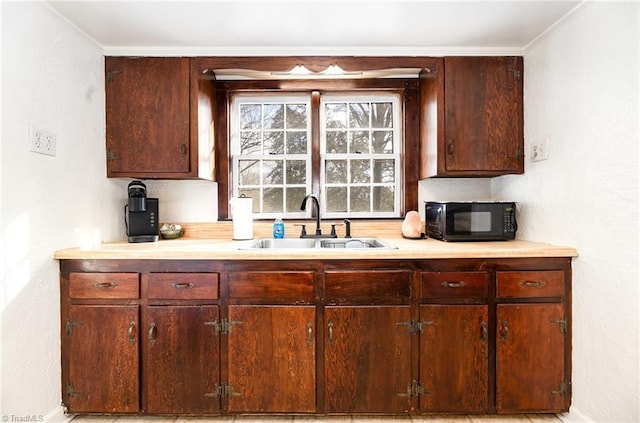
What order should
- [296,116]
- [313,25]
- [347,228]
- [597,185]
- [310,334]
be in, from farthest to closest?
[296,116], [347,228], [313,25], [310,334], [597,185]

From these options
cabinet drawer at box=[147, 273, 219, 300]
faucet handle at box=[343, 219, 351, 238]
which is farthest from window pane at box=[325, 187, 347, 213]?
cabinet drawer at box=[147, 273, 219, 300]

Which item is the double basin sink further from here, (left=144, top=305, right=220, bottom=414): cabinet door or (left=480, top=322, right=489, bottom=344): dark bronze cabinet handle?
(left=480, top=322, right=489, bottom=344): dark bronze cabinet handle

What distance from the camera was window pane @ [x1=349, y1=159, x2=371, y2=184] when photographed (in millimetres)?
2861

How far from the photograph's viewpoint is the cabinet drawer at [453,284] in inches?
77.5

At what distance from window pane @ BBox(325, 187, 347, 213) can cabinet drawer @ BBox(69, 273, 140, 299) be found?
1448 millimetres

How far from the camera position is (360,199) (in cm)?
286

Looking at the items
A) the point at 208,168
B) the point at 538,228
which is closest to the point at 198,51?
the point at 208,168

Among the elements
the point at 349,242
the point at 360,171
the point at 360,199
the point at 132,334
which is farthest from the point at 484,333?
the point at 132,334

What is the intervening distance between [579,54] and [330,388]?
7.35 ft

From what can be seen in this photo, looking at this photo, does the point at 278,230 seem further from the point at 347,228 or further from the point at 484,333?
the point at 484,333

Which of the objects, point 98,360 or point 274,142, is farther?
point 274,142

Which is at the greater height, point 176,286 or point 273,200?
point 273,200

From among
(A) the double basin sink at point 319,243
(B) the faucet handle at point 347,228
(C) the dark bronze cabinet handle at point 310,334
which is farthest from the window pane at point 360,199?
(C) the dark bronze cabinet handle at point 310,334

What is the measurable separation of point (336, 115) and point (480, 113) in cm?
105
